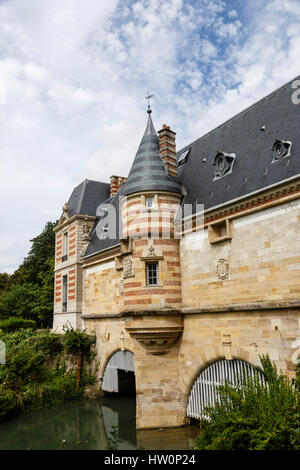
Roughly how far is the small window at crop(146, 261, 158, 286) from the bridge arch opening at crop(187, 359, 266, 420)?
327 cm

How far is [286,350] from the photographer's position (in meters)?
9.24

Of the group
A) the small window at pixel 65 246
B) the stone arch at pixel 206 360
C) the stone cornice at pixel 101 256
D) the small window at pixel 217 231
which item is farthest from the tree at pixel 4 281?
the small window at pixel 217 231

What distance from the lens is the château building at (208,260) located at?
9.81 meters

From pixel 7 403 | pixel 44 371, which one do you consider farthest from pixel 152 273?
pixel 44 371

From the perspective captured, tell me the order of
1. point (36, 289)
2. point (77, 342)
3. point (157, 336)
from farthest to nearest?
point (36, 289)
point (77, 342)
point (157, 336)

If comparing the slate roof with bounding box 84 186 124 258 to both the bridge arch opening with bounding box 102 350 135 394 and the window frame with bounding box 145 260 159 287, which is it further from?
the bridge arch opening with bounding box 102 350 135 394

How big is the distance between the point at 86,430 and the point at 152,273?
21.2ft

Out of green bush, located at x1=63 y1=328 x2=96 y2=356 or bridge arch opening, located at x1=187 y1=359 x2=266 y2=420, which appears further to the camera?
green bush, located at x1=63 y1=328 x2=96 y2=356

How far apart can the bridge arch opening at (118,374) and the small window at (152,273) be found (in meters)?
4.31

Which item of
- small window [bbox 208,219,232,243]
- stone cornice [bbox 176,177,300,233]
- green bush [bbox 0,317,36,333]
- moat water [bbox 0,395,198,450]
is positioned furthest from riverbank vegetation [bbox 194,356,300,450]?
green bush [bbox 0,317,36,333]

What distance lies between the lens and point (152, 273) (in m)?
12.9

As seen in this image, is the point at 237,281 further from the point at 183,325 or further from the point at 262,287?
the point at 183,325

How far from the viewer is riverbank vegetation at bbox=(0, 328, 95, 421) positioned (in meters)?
16.0

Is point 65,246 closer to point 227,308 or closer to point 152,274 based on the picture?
point 152,274
